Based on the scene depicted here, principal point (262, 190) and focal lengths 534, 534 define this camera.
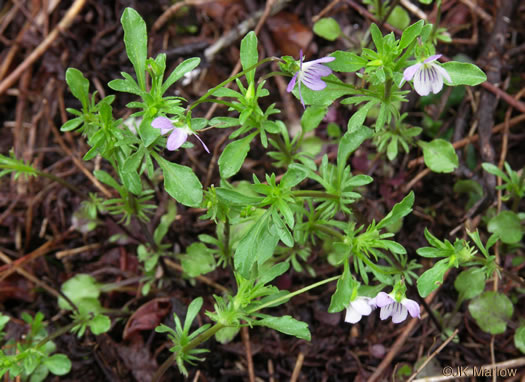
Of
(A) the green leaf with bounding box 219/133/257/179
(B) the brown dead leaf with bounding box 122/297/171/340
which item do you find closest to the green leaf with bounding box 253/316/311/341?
(A) the green leaf with bounding box 219/133/257/179

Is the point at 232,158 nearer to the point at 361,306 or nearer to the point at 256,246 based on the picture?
the point at 256,246

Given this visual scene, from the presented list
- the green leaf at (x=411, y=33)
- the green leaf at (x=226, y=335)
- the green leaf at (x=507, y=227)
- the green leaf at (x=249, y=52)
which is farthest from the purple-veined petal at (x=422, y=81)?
the green leaf at (x=226, y=335)

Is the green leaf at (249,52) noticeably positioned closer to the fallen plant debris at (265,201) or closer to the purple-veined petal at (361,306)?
the fallen plant debris at (265,201)

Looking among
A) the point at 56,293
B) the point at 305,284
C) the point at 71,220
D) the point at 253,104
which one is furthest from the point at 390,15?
the point at 56,293

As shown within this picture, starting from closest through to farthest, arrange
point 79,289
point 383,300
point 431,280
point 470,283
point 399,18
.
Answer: point 383,300
point 431,280
point 470,283
point 79,289
point 399,18

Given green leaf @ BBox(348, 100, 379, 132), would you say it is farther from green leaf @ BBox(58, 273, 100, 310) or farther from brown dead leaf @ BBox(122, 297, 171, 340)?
green leaf @ BBox(58, 273, 100, 310)

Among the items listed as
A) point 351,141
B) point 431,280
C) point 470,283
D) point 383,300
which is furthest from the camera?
point 470,283

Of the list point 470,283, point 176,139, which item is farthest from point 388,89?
point 470,283
